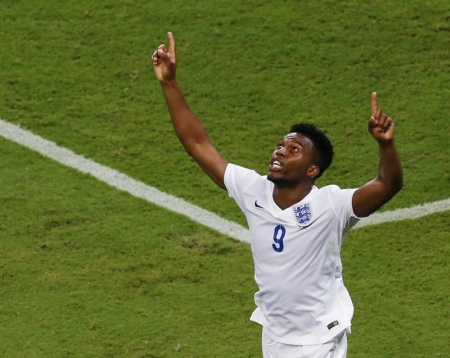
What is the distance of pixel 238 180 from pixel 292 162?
0.35 m

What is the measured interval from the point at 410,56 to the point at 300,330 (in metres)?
5.05

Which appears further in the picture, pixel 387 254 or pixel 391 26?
pixel 391 26

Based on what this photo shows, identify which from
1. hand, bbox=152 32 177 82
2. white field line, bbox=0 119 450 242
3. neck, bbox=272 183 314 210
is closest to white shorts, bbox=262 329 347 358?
neck, bbox=272 183 314 210

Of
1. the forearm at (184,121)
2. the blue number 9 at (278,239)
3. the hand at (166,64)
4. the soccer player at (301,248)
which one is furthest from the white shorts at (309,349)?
the hand at (166,64)

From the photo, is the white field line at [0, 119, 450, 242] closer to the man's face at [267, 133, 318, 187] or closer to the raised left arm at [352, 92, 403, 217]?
the man's face at [267, 133, 318, 187]

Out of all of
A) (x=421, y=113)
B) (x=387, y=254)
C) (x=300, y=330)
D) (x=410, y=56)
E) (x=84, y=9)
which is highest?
(x=84, y=9)

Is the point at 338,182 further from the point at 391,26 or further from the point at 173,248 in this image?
the point at 391,26

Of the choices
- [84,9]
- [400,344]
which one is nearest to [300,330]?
[400,344]

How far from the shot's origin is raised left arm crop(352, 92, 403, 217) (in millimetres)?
5117

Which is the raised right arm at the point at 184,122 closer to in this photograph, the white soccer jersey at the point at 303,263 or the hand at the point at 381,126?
the white soccer jersey at the point at 303,263

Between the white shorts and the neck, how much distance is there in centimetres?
66

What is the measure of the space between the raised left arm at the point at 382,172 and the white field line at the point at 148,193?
9.93 ft

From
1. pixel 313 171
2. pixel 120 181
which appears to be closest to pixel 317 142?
pixel 313 171

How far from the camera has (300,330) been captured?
5.68 meters
